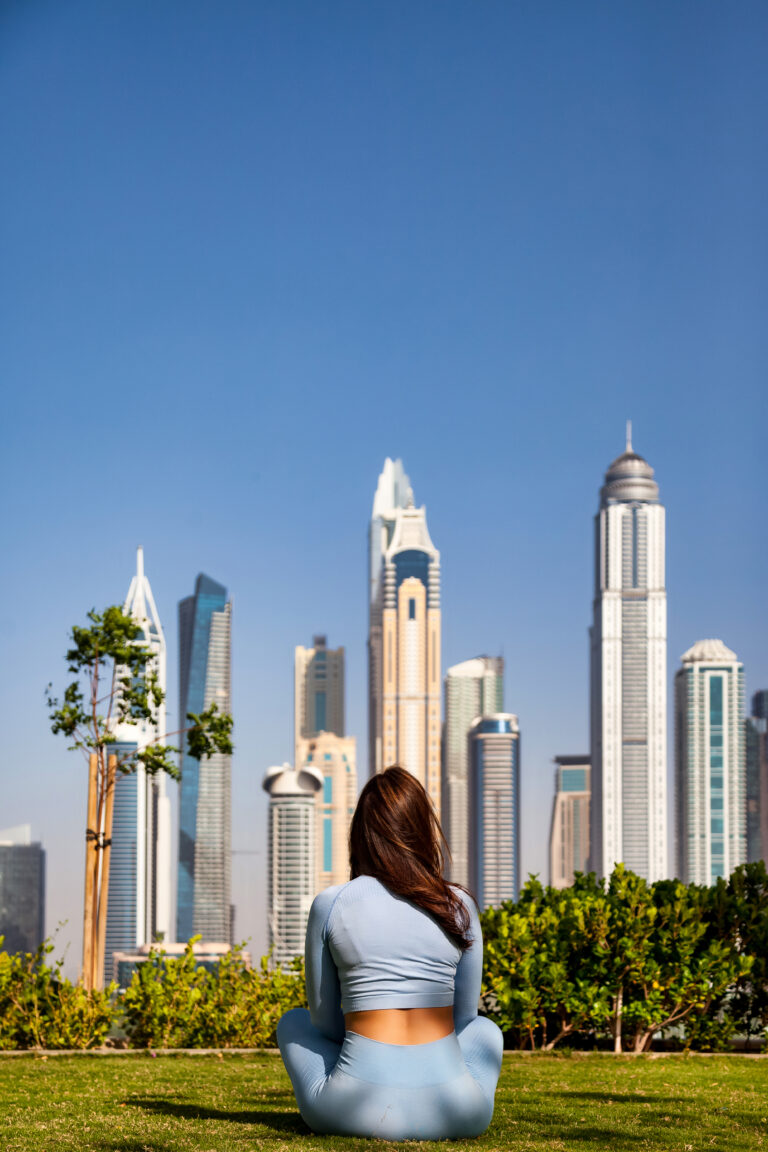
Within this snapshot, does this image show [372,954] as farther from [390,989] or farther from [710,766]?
[710,766]

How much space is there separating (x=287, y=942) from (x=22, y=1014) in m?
169

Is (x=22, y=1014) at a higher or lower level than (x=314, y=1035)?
lower

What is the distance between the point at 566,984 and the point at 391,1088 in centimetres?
390

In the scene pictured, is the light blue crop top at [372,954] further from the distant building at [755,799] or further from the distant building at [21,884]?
the distant building at [755,799]

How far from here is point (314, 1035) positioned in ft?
12.0

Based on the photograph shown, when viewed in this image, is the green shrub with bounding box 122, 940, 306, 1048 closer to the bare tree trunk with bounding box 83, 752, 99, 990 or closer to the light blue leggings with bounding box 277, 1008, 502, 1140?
the bare tree trunk with bounding box 83, 752, 99, 990

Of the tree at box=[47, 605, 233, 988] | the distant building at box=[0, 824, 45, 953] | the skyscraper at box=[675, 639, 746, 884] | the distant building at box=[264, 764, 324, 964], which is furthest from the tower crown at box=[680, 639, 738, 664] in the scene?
the tree at box=[47, 605, 233, 988]

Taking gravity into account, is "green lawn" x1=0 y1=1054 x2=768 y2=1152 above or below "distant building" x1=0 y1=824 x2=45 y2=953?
above

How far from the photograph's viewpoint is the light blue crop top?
3.49 m

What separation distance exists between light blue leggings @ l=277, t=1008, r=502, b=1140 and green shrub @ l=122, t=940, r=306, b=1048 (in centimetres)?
399

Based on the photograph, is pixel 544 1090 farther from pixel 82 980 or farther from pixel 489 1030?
pixel 82 980

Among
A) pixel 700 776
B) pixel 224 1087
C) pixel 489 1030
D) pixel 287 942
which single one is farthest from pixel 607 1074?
pixel 700 776

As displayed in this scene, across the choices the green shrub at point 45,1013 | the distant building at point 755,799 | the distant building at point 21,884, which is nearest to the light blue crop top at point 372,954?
the green shrub at point 45,1013

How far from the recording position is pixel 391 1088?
3439 millimetres
